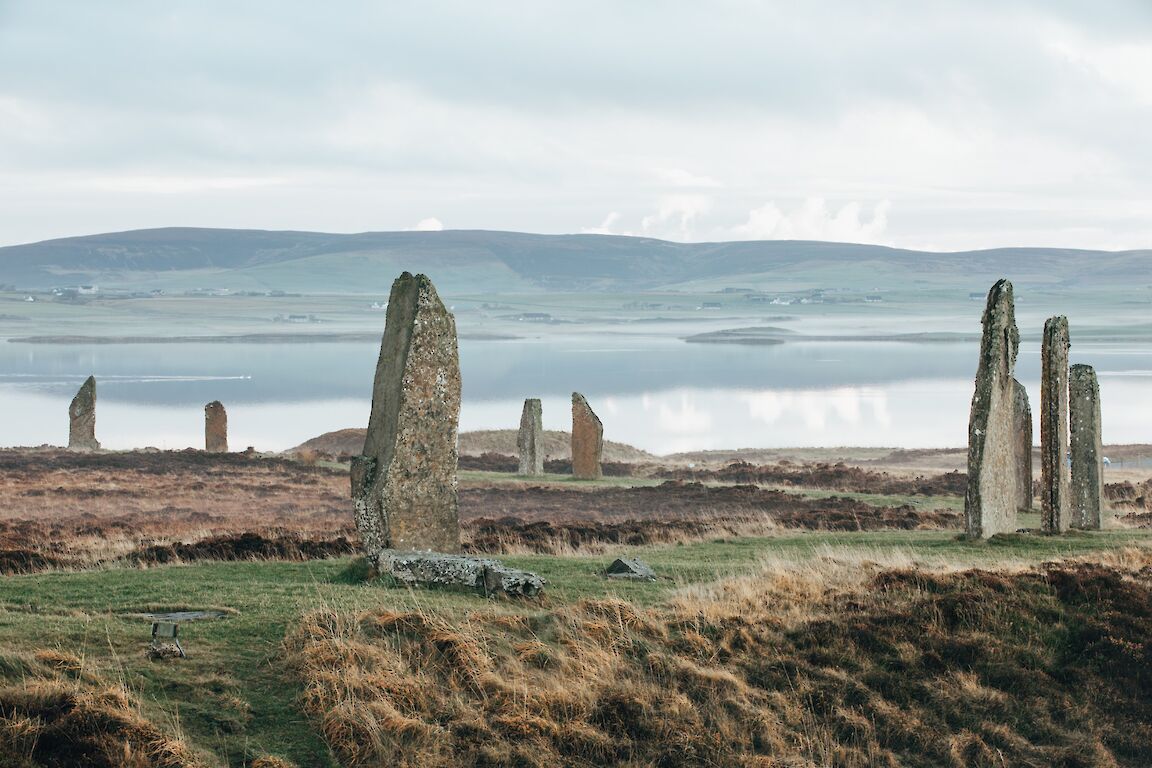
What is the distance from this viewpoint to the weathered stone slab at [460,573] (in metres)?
13.9

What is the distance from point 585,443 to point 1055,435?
18.3 m

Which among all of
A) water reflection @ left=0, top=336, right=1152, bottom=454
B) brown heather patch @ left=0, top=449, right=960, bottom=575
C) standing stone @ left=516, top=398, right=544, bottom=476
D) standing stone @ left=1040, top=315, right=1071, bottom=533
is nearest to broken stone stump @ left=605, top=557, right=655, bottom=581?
brown heather patch @ left=0, top=449, right=960, bottom=575

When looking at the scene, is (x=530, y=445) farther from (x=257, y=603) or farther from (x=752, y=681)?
(x=752, y=681)

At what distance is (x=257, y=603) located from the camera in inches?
520

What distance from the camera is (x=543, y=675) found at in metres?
11.3

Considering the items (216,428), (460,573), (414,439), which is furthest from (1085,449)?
(216,428)

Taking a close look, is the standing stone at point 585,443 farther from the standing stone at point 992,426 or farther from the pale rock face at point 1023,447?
the standing stone at point 992,426

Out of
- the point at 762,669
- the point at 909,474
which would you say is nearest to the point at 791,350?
the point at 909,474

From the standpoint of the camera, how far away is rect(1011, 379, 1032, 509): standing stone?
24.8m

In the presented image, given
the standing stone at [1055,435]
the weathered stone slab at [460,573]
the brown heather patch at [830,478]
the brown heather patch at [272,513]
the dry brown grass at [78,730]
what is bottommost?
the brown heather patch at [830,478]

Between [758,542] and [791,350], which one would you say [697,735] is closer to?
[758,542]

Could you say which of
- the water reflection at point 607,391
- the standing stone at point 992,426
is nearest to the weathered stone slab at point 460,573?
the standing stone at point 992,426

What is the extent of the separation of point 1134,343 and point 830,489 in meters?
158

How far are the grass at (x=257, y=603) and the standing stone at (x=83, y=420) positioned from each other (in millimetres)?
31457
